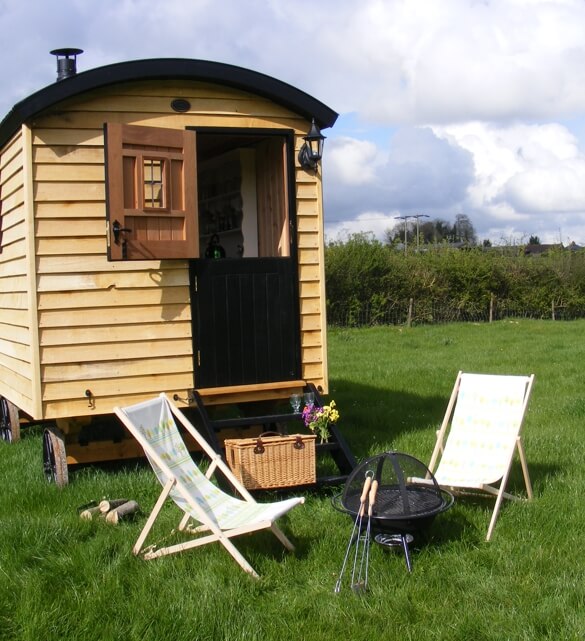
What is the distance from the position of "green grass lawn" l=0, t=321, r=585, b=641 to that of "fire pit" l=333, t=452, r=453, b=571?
169mm

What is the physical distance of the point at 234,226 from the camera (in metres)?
9.57

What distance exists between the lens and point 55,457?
6895 mm

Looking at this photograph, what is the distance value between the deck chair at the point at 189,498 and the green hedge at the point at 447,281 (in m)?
16.8

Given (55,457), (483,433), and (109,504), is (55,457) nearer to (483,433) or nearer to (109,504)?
(109,504)

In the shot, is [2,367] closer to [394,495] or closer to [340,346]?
[394,495]

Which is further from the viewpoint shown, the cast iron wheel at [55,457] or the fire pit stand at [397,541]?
the cast iron wheel at [55,457]

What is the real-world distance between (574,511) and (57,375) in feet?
13.2

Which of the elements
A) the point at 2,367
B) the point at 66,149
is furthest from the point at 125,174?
the point at 2,367

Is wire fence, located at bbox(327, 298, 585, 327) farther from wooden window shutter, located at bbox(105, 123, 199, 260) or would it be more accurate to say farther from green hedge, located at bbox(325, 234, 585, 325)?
wooden window shutter, located at bbox(105, 123, 199, 260)

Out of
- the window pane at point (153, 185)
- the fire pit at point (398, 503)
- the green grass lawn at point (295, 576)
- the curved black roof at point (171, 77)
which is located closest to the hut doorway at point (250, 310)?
the curved black roof at point (171, 77)

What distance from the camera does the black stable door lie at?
7250 mm

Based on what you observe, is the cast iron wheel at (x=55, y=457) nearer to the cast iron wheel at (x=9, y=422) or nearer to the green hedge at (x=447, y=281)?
the cast iron wheel at (x=9, y=422)

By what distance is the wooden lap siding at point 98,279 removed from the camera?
22.3ft

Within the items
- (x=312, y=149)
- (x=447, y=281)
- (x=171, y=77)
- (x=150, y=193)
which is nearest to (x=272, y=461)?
(x=150, y=193)
